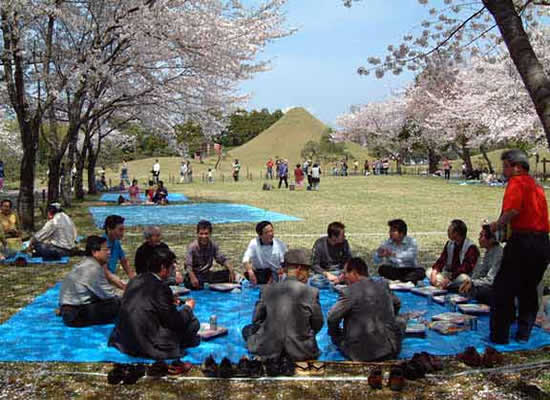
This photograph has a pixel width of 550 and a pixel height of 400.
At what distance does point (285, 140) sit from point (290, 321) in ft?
247

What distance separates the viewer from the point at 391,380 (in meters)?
4.04

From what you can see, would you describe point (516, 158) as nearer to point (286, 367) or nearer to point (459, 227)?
point (459, 227)

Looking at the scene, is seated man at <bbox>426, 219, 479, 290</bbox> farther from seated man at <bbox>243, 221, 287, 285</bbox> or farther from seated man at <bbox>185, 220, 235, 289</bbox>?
seated man at <bbox>185, 220, 235, 289</bbox>

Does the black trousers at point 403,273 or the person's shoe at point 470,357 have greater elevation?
the black trousers at point 403,273

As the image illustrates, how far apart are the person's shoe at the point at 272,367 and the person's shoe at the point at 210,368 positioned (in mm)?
385

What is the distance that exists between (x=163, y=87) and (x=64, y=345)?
14.3 meters

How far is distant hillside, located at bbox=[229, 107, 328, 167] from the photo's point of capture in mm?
72688

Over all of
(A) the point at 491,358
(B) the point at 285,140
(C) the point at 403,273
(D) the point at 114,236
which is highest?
(B) the point at 285,140

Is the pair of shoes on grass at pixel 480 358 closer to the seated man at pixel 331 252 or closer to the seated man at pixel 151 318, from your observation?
the seated man at pixel 151 318

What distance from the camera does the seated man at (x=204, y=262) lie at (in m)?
7.39

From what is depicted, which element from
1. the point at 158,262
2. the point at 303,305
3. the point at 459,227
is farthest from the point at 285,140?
the point at 303,305

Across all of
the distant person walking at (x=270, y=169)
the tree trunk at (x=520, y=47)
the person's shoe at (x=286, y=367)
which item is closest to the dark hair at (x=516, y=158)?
the tree trunk at (x=520, y=47)

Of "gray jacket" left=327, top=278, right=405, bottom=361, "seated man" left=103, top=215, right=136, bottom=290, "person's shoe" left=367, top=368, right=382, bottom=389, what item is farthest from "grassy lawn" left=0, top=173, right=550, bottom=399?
"seated man" left=103, top=215, right=136, bottom=290

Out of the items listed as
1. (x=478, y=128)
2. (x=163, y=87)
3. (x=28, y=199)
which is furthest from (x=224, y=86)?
(x=478, y=128)
